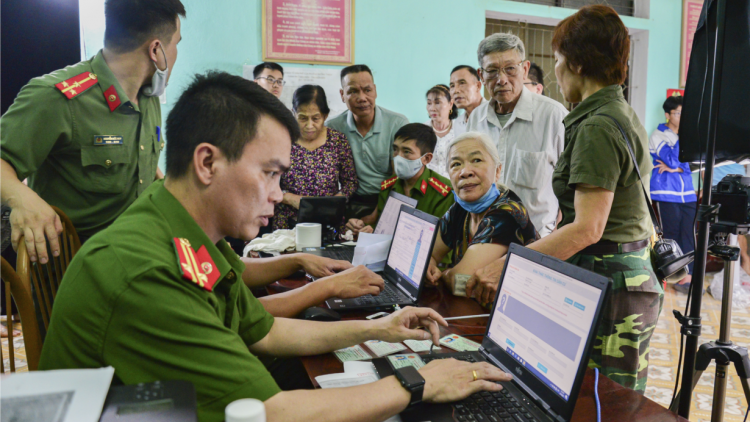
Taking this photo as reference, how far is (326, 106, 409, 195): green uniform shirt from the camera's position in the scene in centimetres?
295

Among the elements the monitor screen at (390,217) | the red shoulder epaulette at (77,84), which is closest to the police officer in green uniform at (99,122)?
the red shoulder epaulette at (77,84)

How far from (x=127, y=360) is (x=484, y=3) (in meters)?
4.36

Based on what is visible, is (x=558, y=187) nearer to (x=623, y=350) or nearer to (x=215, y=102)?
(x=623, y=350)

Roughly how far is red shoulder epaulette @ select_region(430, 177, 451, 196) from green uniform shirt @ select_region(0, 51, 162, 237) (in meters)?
1.33

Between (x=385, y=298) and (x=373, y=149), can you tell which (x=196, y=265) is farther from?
(x=373, y=149)

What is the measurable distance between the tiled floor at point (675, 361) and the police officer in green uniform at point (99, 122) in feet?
3.80

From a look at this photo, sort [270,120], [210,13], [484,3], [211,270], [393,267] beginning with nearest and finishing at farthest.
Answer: [211,270], [270,120], [393,267], [210,13], [484,3]

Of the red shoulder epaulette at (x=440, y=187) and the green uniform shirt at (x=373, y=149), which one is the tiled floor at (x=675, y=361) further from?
the green uniform shirt at (x=373, y=149)

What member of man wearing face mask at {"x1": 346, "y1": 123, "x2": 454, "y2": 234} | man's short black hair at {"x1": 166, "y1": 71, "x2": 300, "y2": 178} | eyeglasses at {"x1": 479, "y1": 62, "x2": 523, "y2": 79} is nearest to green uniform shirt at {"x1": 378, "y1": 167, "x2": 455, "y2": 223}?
man wearing face mask at {"x1": 346, "y1": 123, "x2": 454, "y2": 234}

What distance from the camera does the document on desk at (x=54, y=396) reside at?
0.49 m

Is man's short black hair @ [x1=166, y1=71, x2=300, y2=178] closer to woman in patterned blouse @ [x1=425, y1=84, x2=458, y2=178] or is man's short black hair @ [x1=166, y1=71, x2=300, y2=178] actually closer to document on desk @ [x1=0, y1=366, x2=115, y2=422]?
document on desk @ [x1=0, y1=366, x2=115, y2=422]

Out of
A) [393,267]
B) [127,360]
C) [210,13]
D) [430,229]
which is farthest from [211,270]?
[210,13]

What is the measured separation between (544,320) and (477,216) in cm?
108

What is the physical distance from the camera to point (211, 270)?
934mm
